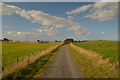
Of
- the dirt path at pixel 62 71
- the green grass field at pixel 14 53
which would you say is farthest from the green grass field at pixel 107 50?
the green grass field at pixel 14 53

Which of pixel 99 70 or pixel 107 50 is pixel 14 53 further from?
pixel 107 50

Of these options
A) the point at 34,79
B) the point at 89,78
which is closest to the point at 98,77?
the point at 89,78

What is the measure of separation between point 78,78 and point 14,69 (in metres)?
5.99

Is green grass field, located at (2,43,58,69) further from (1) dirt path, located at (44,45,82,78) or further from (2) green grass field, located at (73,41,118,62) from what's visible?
(2) green grass field, located at (73,41,118,62)

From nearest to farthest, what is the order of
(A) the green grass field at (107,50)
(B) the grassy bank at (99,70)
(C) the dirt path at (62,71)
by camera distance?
(B) the grassy bank at (99,70)
(C) the dirt path at (62,71)
(A) the green grass field at (107,50)

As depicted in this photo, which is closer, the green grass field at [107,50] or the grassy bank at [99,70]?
the grassy bank at [99,70]

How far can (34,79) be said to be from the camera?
Answer: 603 centimetres

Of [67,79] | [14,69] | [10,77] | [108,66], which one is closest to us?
[67,79]

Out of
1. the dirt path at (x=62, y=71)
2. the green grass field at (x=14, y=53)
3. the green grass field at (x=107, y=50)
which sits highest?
the green grass field at (x=107, y=50)

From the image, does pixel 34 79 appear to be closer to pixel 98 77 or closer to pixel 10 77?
pixel 10 77

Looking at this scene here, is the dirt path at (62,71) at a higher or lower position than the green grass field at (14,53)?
higher

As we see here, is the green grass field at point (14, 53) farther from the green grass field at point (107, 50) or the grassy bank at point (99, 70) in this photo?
the green grass field at point (107, 50)

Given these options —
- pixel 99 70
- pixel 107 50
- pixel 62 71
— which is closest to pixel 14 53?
pixel 62 71

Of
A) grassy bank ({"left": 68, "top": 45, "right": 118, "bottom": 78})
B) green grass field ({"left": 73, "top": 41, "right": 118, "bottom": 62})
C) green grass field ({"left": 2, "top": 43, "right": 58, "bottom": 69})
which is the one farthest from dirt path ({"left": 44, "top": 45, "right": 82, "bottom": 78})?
green grass field ({"left": 73, "top": 41, "right": 118, "bottom": 62})
